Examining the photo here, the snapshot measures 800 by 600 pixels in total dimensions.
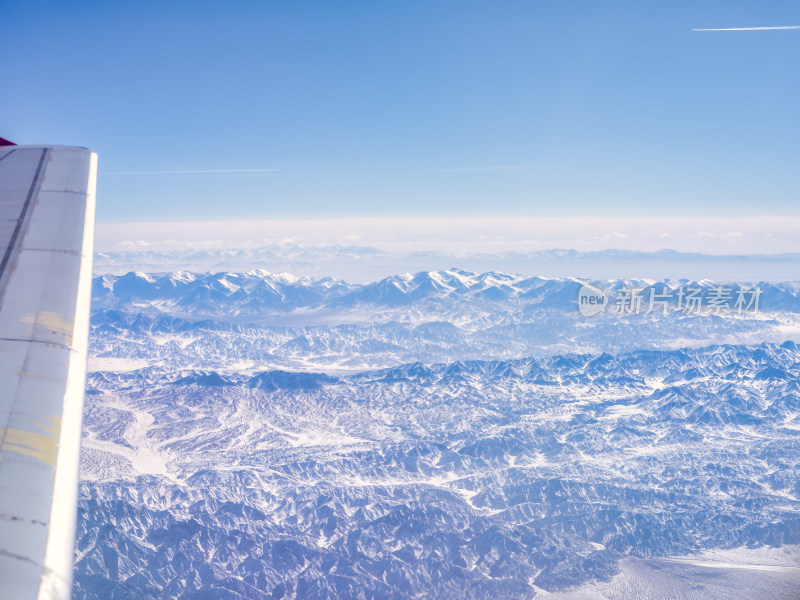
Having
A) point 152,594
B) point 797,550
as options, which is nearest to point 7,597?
point 152,594

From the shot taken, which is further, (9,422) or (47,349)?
(47,349)

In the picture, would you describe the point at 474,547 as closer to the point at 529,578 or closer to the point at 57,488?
the point at 529,578

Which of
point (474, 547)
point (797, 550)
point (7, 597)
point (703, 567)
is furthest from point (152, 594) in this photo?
point (797, 550)

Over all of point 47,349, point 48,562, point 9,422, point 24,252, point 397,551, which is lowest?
point 397,551

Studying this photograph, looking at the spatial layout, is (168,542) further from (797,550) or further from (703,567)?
(797,550)

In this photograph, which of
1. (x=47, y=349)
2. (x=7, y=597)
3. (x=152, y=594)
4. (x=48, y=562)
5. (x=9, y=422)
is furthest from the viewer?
(x=152, y=594)

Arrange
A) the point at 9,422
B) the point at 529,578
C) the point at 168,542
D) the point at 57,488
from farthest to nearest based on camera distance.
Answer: the point at 168,542 → the point at 529,578 → the point at 9,422 → the point at 57,488

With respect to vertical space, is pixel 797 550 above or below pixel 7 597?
below
